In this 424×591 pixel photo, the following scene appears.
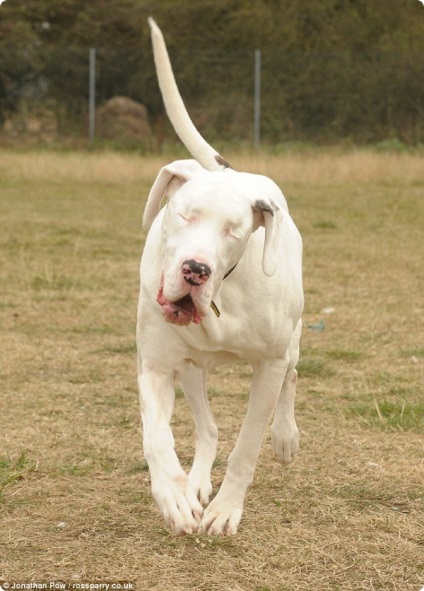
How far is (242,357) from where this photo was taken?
3.95 meters

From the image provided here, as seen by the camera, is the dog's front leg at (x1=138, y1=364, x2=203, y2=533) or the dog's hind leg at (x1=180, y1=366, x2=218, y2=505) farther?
the dog's hind leg at (x1=180, y1=366, x2=218, y2=505)

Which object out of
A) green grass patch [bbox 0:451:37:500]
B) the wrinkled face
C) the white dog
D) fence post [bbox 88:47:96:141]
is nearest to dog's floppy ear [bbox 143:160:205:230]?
the white dog

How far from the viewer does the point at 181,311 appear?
133 inches

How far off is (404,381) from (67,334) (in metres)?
2.28

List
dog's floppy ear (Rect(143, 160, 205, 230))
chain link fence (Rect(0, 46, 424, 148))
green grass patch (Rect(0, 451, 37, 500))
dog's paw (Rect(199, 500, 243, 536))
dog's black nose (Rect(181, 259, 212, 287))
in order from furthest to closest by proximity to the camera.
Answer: chain link fence (Rect(0, 46, 424, 148)), green grass patch (Rect(0, 451, 37, 500)), dog's paw (Rect(199, 500, 243, 536)), dog's floppy ear (Rect(143, 160, 205, 230)), dog's black nose (Rect(181, 259, 212, 287))

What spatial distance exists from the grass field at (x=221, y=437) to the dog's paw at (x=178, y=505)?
266mm

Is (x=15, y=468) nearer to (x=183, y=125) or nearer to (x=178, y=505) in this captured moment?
(x=178, y=505)

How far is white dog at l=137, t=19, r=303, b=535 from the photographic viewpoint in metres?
3.32

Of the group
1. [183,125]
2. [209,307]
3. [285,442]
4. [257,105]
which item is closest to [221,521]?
[285,442]

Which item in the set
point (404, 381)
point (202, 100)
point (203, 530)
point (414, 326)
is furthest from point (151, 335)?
point (202, 100)

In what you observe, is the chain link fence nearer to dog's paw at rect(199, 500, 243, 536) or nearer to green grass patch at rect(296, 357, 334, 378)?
green grass patch at rect(296, 357, 334, 378)

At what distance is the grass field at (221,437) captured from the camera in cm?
381

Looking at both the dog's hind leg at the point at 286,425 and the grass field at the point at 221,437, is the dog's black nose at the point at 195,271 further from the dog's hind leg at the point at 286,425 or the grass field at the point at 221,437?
the dog's hind leg at the point at 286,425

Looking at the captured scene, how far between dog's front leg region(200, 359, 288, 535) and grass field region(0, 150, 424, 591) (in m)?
0.09
